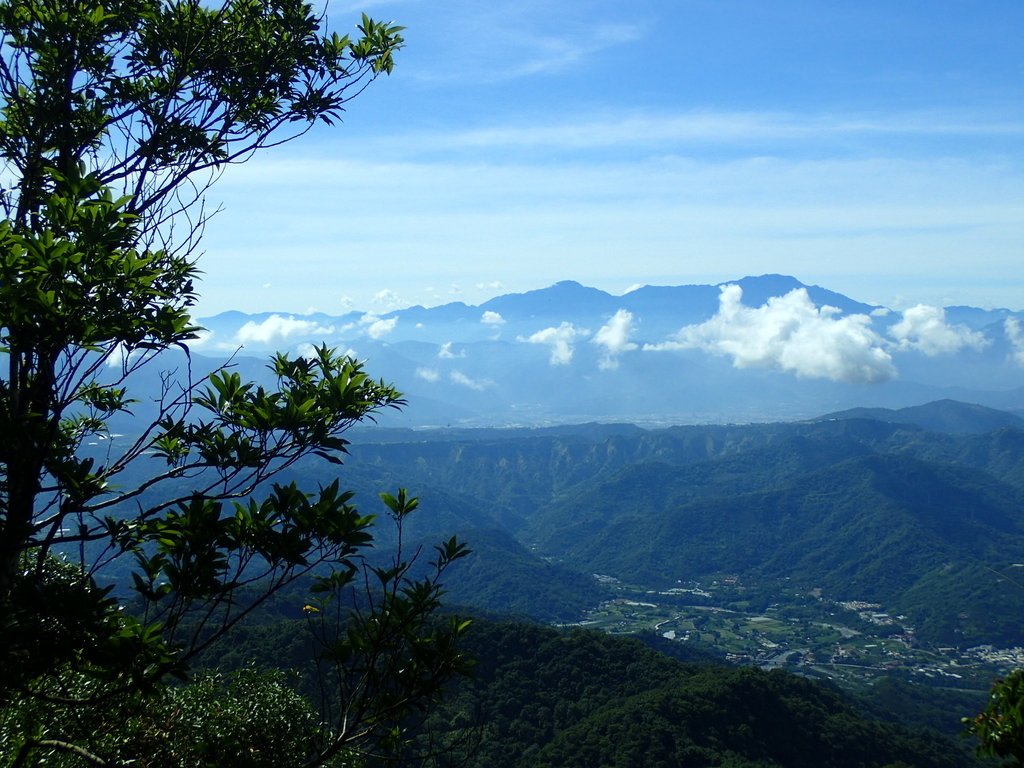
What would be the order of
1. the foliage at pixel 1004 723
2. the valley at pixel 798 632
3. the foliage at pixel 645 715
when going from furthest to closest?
the valley at pixel 798 632
the foliage at pixel 645 715
the foliage at pixel 1004 723

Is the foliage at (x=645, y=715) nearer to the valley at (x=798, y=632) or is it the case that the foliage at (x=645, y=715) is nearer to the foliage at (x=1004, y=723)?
the foliage at (x=1004, y=723)

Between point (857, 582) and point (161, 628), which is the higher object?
point (161, 628)

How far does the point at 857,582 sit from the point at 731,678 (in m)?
154

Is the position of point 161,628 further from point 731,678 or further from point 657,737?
point 731,678

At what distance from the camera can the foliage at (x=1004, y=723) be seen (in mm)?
6719

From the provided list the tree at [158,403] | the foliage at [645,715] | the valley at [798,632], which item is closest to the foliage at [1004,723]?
the tree at [158,403]

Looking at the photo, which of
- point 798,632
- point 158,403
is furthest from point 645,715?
point 798,632

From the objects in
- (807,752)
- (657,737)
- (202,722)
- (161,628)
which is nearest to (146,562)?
(161,628)

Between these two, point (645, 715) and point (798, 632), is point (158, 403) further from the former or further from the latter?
point (798, 632)

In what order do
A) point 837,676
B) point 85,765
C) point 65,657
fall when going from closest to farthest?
point 65,657 < point 85,765 < point 837,676

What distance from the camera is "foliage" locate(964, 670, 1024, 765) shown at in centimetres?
672

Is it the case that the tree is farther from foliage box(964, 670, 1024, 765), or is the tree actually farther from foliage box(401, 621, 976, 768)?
foliage box(401, 621, 976, 768)

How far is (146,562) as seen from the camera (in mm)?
4352

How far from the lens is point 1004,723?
687 cm
